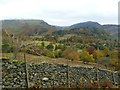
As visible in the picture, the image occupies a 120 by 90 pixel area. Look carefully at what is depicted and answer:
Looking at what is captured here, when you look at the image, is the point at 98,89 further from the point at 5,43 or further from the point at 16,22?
the point at 16,22

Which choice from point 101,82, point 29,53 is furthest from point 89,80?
point 29,53

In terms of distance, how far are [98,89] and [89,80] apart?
6.63 feet

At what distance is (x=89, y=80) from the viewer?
1245 cm

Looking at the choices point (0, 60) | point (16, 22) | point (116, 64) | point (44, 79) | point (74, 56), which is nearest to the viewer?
point (44, 79)

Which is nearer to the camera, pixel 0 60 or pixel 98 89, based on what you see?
pixel 98 89

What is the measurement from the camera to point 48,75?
40.0 ft

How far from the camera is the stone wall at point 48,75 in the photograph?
11234mm

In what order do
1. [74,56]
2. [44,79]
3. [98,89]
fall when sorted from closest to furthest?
[98,89] → [44,79] → [74,56]

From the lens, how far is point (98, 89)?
34.2ft

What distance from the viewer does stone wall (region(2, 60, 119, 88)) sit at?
11234mm

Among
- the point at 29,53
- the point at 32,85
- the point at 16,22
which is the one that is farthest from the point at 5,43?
the point at 16,22

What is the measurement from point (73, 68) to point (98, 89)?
12.0 ft

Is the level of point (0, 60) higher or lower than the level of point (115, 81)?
higher

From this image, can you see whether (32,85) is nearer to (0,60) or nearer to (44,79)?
(44,79)
